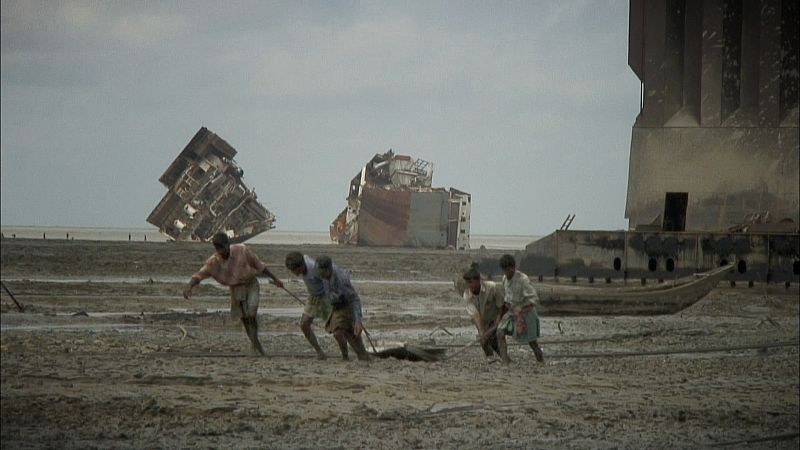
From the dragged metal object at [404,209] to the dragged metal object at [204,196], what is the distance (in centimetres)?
455

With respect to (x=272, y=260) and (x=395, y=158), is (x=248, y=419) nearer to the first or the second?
(x=272, y=260)

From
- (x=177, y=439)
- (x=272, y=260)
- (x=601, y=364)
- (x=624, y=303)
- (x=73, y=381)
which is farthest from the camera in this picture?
(x=272, y=260)

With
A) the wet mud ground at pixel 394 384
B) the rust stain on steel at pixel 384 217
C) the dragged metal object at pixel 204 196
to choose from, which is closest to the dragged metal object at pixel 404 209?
the rust stain on steel at pixel 384 217

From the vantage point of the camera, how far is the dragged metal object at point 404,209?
172ft

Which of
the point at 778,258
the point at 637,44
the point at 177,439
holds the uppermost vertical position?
the point at 637,44

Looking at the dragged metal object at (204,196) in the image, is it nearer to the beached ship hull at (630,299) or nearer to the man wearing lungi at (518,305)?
the beached ship hull at (630,299)

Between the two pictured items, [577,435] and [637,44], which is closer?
[577,435]

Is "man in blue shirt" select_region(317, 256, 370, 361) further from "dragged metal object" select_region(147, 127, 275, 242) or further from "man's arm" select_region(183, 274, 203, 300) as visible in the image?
"dragged metal object" select_region(147, 127, 275, 242)

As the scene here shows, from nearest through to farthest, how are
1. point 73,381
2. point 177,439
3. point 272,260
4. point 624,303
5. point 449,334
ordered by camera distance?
1. point 177,439
2. point 73,381
3. point 449,334
4. point 624,303
5. point 272,260

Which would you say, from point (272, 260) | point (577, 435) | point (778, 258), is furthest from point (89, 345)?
point (272, 260)

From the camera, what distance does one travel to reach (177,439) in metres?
8.11

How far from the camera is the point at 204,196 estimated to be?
2051 inches

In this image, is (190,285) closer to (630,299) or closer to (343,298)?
(343,298)

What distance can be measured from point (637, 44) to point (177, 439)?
1428cm
